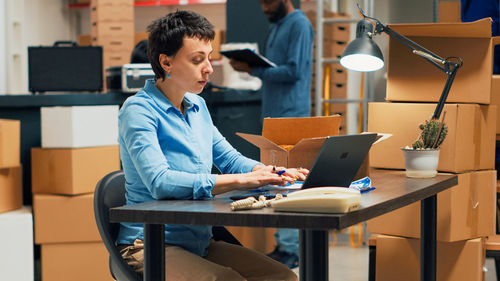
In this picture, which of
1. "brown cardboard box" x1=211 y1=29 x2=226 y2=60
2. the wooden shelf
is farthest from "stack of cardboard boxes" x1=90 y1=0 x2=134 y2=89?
the wooden shelf

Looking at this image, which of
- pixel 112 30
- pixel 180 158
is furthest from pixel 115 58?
pixel 180 158

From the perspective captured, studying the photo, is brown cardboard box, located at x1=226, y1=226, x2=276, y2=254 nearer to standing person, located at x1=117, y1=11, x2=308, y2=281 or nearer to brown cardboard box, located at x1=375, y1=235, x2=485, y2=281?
brown cardboard box, located at x1=375, y1=235, x2=485, y2=281

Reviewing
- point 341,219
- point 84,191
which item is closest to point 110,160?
point 84,191

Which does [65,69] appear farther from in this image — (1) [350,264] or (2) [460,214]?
(2) [460,214]

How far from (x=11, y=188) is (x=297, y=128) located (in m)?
1.83

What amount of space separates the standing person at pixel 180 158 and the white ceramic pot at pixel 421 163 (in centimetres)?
58

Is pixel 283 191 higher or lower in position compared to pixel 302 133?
lower

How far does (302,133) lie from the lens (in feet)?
6.35

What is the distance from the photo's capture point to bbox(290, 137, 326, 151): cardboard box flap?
1764 mm

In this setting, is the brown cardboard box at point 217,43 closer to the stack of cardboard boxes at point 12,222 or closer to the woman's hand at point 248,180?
the stack of cardboard boxes at point 12,222

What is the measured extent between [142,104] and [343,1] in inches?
193

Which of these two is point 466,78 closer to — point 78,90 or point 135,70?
point 135,70

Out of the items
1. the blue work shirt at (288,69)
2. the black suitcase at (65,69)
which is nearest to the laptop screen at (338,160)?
the blue work shirt at (288,69)

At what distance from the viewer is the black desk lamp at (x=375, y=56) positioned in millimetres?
2219
